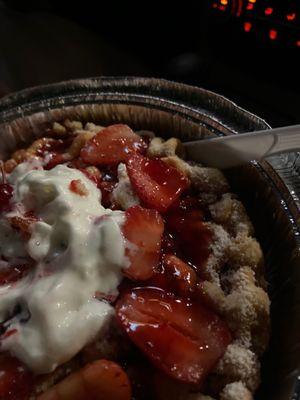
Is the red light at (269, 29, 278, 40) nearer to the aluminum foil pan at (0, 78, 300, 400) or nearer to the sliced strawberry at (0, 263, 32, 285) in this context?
the aluminum foil pan at (0, 78, 300, 400)

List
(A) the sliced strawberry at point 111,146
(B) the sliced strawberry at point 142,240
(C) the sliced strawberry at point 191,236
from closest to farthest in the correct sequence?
(B) the sliced strawberry at point 142,240 → (C) the sliced strawberry at point 191,236 → (A) the sliced strawberry at point 111,146

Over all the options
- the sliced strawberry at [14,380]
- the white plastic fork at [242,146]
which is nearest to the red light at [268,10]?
the white plastic fork at [242,146]

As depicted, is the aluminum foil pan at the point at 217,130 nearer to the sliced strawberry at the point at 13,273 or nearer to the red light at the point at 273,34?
the red light at the point at 273,34

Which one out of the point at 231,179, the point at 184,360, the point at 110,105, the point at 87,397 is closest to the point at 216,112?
the point at 231,179

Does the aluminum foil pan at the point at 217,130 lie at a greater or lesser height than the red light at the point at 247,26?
lesser

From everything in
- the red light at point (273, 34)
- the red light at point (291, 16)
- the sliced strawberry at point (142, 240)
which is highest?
the red light at point (291, 16)

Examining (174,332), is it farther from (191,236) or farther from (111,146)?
(111,146)
